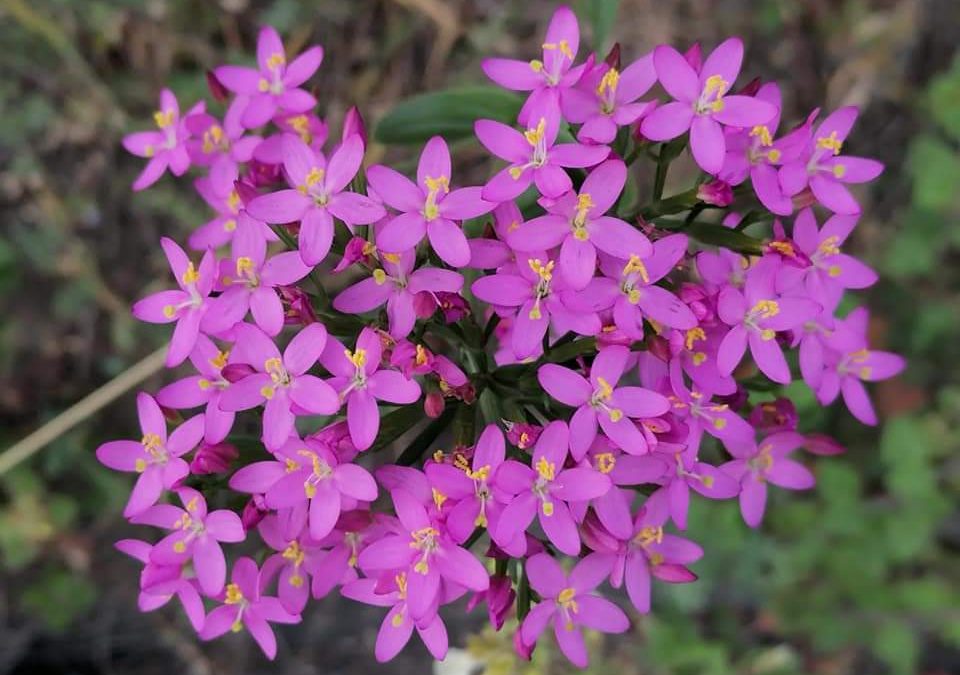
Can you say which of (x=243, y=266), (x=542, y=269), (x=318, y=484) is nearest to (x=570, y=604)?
(x=318, y=484)

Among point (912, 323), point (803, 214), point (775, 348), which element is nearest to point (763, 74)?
point (912, 323)

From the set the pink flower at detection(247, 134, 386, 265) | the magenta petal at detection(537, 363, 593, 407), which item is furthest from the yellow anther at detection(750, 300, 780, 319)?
the pink flower at detection(247, 134, 386, 265)

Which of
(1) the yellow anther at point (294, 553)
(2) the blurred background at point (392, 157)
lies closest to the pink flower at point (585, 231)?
(1) the yellow anther at point (294, 553)

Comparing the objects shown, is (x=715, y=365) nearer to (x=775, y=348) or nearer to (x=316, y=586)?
(x=775, y=348)

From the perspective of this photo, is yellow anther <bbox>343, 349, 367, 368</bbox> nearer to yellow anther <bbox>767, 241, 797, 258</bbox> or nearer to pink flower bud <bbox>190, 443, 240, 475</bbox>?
pink flower bud <bbox>190, 443, 240, 475</bbox>

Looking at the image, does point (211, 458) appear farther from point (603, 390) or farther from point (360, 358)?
point (603, 390)
